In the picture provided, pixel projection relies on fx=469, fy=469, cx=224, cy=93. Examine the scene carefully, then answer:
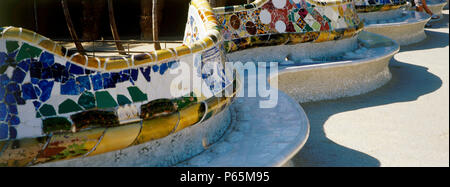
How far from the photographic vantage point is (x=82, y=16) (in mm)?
12344

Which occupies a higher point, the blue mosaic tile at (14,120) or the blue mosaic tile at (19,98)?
the blue mosaic tile at (19,98)

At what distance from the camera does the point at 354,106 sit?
5957mm

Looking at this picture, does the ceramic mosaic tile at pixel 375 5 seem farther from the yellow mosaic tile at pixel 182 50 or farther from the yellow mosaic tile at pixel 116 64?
the yellow mosaic tile at pixel 116 64

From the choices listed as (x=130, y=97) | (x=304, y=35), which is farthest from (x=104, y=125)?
(x=304, y=35)

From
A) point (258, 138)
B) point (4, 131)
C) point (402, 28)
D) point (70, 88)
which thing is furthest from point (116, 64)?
point (402, 28)

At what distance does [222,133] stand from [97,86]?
1.30 meters

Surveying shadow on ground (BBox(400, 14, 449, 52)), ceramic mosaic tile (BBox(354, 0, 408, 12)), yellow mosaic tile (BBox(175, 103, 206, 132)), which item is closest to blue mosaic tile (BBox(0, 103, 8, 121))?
yellow mosaic tile (BBox(175, 103, 206, 132))

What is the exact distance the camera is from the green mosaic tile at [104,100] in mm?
2791

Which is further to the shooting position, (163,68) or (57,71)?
(163,68)

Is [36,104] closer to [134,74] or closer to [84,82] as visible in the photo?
[84,82]

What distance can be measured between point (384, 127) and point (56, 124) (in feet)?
11.9

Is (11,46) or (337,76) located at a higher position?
(11,46)

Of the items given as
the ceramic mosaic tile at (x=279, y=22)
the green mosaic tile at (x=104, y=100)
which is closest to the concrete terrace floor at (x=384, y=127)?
the ceramic mosaic tile at (x=279, y=22)

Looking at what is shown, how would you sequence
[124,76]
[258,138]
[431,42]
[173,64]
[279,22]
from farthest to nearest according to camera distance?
1. [431,42]
2. [279,22]
3. [258,138]
4. [173,64]
5. [124,76]
